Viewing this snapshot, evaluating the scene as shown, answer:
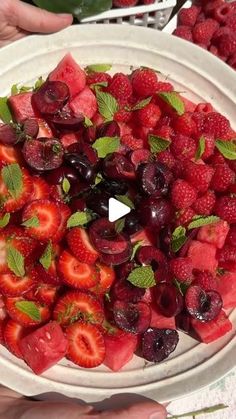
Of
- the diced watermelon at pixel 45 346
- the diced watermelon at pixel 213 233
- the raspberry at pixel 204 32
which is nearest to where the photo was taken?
the diced watermelon at pixel 45 346

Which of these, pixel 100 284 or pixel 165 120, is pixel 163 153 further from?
pixel 100 284

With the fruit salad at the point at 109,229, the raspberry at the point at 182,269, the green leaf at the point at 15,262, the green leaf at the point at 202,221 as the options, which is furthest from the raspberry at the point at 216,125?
the green leaf at the point at 15,262

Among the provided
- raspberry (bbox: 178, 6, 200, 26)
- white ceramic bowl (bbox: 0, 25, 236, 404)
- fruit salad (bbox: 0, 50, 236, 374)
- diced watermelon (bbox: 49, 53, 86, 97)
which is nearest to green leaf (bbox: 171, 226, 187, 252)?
fruit salad (bbox: 0, 50, 236, 374)

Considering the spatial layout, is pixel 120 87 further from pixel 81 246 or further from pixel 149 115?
pixel 81 246

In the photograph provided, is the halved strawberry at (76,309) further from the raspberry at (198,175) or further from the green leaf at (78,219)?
the raspberry at (198,175)

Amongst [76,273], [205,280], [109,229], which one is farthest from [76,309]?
[205,280]
